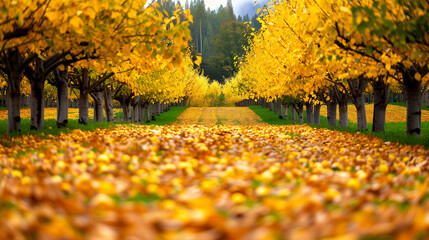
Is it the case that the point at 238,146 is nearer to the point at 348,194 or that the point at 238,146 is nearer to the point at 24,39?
the point at 348,194

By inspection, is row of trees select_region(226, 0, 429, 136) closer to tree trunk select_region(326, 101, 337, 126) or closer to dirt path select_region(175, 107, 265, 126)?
tree trunk select_region(326, 101, 337, 126)

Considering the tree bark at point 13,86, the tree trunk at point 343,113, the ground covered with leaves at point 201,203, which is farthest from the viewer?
the tree trunk at point 343,113

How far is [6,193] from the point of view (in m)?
2.98

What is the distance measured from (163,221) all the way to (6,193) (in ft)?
6.14

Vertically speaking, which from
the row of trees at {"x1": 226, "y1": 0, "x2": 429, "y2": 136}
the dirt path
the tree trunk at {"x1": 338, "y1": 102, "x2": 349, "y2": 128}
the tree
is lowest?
the dirt path

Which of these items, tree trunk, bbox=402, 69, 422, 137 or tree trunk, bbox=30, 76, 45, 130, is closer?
tree trunk, bbox=402, 69, 422, 137

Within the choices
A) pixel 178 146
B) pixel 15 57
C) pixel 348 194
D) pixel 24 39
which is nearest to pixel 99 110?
pixel 15 57

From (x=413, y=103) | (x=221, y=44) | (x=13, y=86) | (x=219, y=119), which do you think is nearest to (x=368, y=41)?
(x=413, y=103)

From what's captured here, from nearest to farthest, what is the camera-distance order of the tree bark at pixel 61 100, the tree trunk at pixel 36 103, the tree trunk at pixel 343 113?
1. the tree trunk at pixel 36 103
2. the tree bark at pixel 61 100
3. the tree trunk at pixel 343 113

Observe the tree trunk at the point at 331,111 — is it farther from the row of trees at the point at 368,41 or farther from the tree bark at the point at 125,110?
the tree bark at the point at 125,110

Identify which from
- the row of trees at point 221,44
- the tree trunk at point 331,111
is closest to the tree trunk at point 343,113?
the tree trunk at point 331,111

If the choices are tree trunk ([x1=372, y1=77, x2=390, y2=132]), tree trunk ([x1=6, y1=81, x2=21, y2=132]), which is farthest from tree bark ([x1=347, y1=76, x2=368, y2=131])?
tree trunk ([x1=6, y1=81, x2=21, y2=132])

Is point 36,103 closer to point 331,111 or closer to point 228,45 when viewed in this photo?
point 331,111

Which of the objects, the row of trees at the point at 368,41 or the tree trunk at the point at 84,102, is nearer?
the row of trees at the point at 368,41
